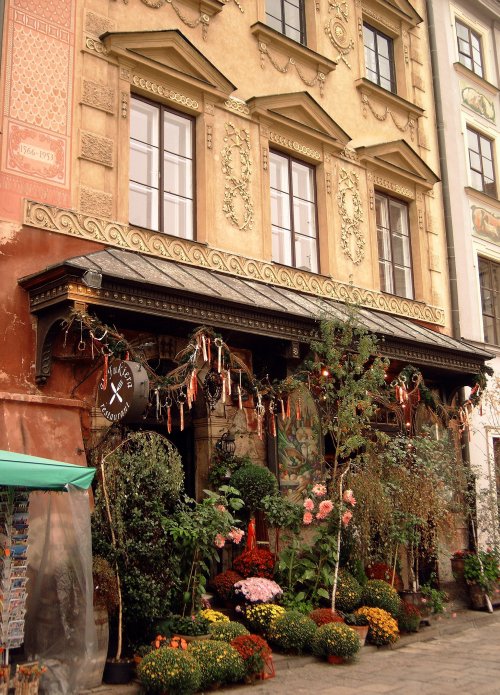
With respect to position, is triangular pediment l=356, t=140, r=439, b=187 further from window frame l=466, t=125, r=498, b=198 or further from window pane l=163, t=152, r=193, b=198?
window pane l=163, t=152, r=193, b=198

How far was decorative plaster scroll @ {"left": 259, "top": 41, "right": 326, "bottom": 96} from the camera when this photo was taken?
42.4 ft

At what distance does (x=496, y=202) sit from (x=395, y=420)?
6454mm

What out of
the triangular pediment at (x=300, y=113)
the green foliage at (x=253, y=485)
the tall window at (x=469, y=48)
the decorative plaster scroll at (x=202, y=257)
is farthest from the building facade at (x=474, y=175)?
the green foliage at (x=253, y=485)

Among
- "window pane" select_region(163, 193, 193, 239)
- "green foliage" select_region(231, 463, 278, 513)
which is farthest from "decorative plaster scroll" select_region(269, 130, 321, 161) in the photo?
"green foliage" select_region(231, 463, 278, 513)

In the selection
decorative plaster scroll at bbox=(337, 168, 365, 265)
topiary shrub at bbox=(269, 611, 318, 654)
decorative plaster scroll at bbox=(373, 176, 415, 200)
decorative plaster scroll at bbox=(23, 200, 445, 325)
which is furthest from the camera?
decorative plaster scroll at bbox=(373, 176, 415, 200)

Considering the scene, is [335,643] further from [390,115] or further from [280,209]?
[390,115]

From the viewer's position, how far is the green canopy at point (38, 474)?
6089 mm

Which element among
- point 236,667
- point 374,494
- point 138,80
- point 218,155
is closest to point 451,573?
point 374,494

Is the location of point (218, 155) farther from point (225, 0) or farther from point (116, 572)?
point (116, 572)

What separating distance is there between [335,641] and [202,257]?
544cm

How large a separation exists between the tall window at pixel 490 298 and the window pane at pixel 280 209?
5.75m

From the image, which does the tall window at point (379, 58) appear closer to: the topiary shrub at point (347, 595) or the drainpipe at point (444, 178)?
the drainpipe at point (444, 178)

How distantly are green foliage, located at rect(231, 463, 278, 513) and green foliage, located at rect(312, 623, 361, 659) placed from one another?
1972 mm

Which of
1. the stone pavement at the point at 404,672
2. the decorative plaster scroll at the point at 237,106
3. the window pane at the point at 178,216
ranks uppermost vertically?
the decorative plaster scroll at the point at 237,106
